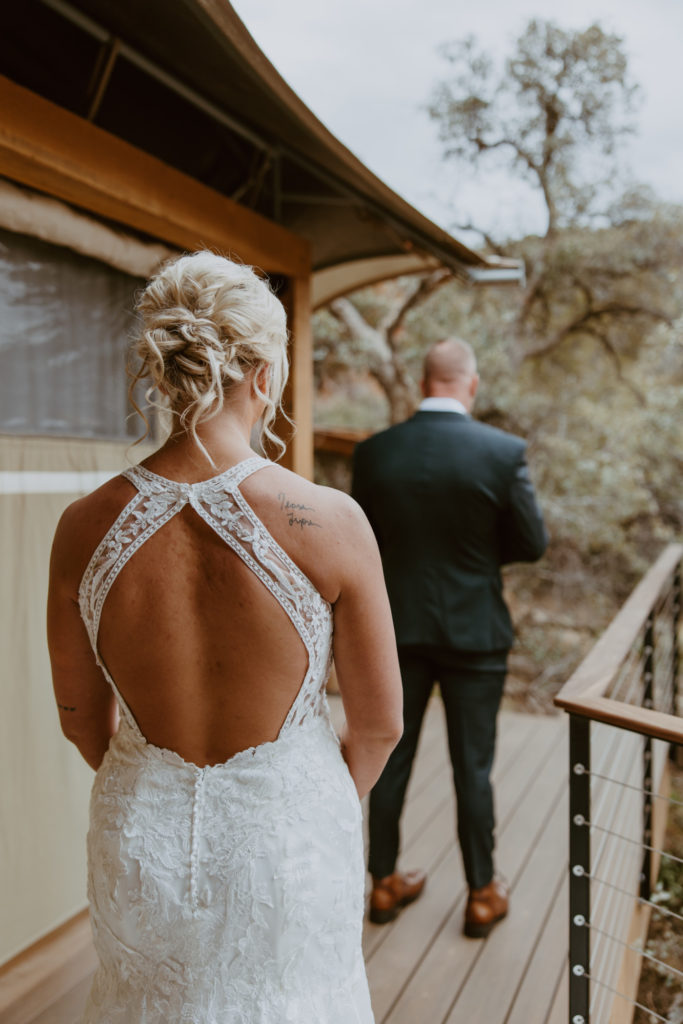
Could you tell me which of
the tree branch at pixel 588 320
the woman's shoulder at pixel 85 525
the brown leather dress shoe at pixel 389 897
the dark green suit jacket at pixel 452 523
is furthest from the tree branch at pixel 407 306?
the woman's shoulder at pixel 85 525

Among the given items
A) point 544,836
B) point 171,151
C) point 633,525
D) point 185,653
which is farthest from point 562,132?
point 185,653

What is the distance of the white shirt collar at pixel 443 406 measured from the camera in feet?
8.01

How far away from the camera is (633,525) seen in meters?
7.18

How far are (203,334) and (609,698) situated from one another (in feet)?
4.22

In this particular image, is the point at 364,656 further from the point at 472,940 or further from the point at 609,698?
the point at 472,940

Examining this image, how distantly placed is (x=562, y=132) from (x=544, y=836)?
715cm

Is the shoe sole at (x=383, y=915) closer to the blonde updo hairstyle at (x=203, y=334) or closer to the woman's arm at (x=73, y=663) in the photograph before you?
the woman's arm at (x=73, y=663)

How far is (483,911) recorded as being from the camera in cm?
247

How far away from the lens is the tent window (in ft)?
7.18

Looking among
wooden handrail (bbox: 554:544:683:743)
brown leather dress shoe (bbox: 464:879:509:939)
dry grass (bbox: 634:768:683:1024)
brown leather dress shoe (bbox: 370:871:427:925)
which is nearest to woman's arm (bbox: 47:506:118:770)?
wooden handrail (bbox: 554:544:683:743)

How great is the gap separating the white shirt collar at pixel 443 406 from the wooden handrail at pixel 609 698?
805mm

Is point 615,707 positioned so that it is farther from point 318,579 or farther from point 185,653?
point 185,653

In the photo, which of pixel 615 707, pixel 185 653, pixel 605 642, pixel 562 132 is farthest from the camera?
pixel 562 132

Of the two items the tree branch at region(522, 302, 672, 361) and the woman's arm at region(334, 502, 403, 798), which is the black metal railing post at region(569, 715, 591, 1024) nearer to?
the woman's arm at region(334, 502, 403, 798)
